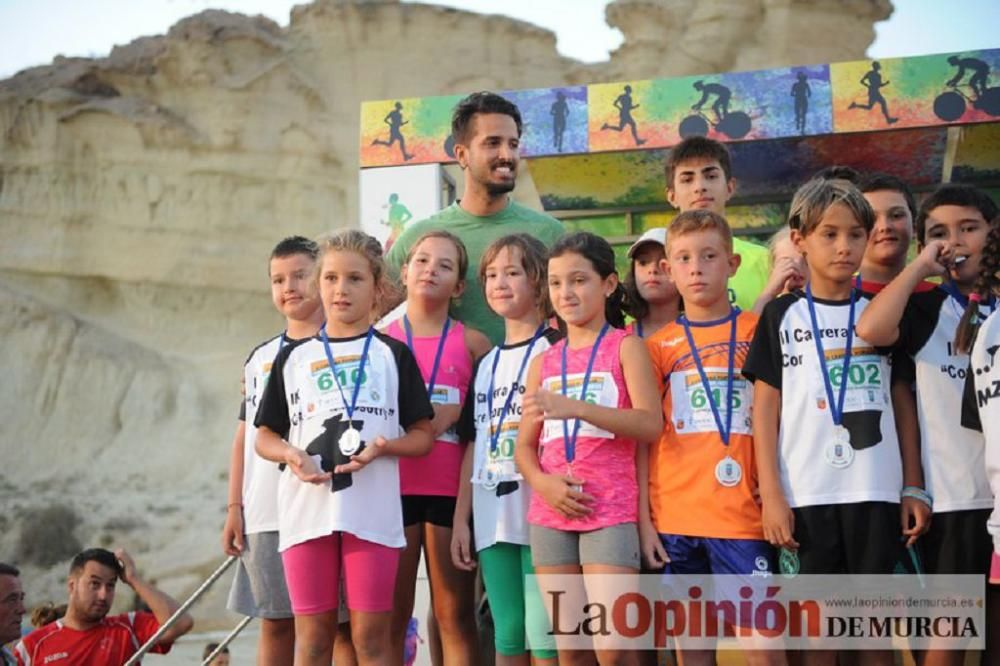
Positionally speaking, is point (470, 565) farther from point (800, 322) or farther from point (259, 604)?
point (800, 322)

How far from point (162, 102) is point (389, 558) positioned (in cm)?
2067

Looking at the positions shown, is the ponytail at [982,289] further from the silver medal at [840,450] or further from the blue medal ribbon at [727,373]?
the blue medal ribbon at [727,373]

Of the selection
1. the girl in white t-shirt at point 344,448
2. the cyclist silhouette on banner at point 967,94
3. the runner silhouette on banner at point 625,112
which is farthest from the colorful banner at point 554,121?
the girl in white t-shirt at point 344,448

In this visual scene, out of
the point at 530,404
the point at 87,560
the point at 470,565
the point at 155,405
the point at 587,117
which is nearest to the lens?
the point at 530,404

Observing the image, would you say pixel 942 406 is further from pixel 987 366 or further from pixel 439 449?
pixel 439 449

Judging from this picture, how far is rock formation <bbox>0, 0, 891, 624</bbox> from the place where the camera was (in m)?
19.6

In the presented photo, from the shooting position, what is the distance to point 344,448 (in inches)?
134

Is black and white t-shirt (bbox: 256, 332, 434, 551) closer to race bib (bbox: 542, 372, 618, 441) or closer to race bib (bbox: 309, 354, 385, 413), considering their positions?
race bib (bbox: 309, 354, 385, 413)

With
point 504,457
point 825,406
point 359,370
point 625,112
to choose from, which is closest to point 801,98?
point 625,112

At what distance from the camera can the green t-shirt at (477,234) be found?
421cm

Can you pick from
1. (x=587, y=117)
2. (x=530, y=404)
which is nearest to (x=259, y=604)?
(x=530, y=404)

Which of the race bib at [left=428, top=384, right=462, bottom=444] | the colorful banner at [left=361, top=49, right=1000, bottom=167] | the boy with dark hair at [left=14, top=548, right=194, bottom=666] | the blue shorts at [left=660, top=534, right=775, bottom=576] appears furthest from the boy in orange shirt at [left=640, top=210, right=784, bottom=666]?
the colorful banner at [left=361, top=49, right=1000, bottom=167]

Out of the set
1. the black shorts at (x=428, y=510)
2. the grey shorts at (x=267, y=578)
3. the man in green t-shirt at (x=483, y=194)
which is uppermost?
the man in green t-shirt at (x=483, y=194)

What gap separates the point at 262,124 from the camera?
21953 mm
